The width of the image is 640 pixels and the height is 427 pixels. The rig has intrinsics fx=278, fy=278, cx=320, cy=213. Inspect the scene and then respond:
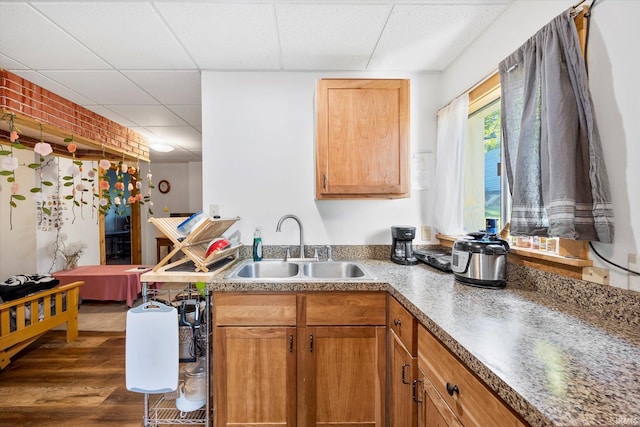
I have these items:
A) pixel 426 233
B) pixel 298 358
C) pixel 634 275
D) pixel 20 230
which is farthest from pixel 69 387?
pixel 634 275

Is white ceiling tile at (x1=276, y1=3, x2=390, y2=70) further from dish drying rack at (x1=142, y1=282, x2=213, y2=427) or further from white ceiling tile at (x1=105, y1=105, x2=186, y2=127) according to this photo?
white ceiling tile at (x1=105, y1=105, x2=186, y2=127)

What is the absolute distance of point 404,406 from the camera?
1.23 metres

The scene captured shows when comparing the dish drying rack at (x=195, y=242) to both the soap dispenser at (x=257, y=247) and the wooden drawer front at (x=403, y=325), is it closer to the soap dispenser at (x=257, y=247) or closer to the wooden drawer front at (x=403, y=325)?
the soap dispenser at (x=257, y=247)

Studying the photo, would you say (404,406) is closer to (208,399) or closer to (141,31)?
(208,399)

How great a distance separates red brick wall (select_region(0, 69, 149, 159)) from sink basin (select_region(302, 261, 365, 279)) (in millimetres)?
2507

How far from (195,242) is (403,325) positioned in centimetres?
127

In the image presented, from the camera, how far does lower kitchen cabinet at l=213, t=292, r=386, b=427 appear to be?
1.47 meters

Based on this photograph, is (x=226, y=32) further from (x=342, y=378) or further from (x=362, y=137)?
(x=342, y=378)

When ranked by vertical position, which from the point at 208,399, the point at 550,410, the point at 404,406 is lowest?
the point at 208,399

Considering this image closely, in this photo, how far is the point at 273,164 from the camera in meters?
2.14

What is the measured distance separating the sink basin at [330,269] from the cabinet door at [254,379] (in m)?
0.55

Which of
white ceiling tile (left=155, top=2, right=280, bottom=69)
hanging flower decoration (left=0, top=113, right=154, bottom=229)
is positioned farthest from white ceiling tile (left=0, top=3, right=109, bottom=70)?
white ceiling tile (left=155, top=2, right=280, bottom=69)

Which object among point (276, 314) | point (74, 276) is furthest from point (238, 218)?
point (74, 276)

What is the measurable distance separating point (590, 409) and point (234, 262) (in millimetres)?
1818
